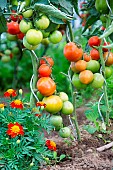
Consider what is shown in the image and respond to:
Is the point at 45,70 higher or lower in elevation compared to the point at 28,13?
lower

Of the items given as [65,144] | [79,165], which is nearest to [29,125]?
[79,165]

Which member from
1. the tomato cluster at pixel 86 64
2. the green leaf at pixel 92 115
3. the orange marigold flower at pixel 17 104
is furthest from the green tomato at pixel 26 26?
the green leaf at pixel 92 115

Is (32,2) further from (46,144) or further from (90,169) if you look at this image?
(90,169)

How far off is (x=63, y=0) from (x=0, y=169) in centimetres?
80

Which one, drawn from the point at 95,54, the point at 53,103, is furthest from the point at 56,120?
the point at 95,54

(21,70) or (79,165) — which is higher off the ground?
Answer: (79,165)

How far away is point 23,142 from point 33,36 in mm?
430

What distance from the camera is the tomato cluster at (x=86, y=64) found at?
5.82 feet

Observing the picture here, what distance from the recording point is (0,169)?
1.59 m

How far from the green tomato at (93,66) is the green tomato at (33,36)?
316 mm

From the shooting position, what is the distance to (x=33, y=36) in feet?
5.35

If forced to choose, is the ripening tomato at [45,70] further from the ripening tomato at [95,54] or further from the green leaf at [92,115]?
the green leaf at [92,115]

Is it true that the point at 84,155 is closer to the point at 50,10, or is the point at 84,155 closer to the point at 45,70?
the point at 45,70

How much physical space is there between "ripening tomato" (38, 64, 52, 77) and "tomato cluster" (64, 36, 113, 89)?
0.33 feet
